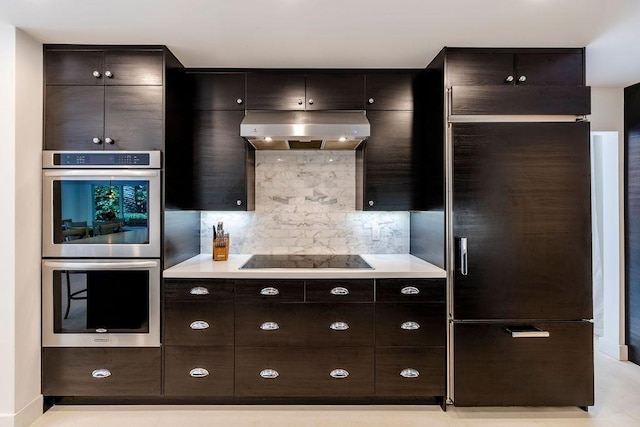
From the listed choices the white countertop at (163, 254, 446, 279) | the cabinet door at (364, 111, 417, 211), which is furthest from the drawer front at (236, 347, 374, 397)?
the cabinet door at (364, 111, 417, 211)

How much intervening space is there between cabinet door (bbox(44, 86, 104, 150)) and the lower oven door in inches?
31.1

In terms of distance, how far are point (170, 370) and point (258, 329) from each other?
2.10 ft

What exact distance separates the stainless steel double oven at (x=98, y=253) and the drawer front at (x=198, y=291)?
9 cm

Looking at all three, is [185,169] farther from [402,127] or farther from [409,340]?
[409,340]

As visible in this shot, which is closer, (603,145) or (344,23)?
(344,23)

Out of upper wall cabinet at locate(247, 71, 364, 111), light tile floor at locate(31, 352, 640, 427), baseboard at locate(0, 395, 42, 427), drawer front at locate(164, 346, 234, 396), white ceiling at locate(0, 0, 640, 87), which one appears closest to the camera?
white ceiling at locate(0, 0, 640, 87)

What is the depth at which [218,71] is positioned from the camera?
107 inches

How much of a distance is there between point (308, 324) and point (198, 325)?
2.39 feet

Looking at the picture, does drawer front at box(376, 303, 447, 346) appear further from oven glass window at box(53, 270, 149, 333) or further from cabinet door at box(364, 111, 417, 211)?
oven glass window at box(53, 270, 149, 333)

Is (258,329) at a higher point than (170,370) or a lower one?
higher

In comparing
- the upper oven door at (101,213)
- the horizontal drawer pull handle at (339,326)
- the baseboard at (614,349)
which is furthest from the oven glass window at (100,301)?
the baseboard at (614,349)

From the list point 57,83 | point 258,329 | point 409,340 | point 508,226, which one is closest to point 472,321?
point 409,340

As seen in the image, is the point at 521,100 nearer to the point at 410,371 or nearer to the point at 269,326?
the point at 410,371

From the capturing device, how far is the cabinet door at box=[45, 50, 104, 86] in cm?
234
